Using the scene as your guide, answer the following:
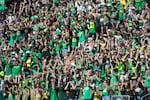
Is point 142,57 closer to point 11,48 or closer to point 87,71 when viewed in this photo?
point 87,71

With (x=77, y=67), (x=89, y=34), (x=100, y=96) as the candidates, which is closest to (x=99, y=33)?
(x=89, y=34)

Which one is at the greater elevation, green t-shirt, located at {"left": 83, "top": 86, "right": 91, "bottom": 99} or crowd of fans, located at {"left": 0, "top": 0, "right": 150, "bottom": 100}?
crowd of fans, located at {"left": 0, "top": 0, "right": 150, "bottom": 100}

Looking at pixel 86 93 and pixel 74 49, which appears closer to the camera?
pixel 86 93

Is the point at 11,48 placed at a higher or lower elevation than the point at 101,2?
lower

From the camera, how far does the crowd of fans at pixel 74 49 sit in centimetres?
2083

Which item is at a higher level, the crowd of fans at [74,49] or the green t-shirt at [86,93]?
the crowd of fans at [74,49]

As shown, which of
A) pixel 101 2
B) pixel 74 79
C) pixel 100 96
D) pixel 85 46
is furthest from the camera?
pixel 101 2

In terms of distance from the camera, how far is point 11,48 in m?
24.2

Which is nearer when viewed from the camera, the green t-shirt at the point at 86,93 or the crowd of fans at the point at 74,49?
the green t-shirt at the point at 86,93

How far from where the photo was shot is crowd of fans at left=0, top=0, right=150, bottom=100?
20.8 metres

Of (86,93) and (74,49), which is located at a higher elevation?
(74,49)

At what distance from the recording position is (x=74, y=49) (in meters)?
24.0

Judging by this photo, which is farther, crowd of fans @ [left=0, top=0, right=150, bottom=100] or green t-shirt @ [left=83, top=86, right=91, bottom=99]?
crowd of fans @ [left=0, top=0, right=150, bottom=100]

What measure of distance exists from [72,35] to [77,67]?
2606 millimetres
